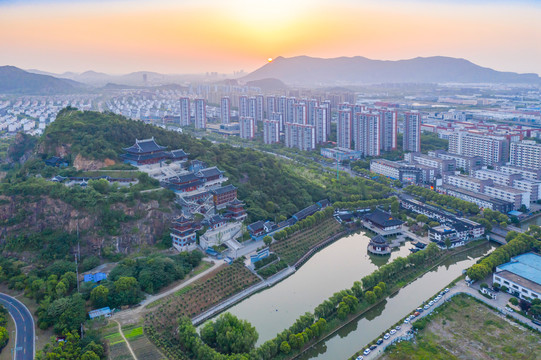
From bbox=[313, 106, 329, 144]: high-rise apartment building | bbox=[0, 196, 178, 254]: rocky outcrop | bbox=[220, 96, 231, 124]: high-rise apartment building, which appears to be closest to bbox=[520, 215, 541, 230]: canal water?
bbox=[0, 196, 178, 254]: rocky outcrop

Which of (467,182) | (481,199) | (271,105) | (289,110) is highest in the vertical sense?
(271,105)

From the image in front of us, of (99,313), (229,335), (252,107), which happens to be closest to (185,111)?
(252,107)

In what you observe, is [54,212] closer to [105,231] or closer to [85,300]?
[105,231]

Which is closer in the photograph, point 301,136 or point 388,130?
point 388,130

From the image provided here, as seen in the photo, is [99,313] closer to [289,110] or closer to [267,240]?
[267,240]

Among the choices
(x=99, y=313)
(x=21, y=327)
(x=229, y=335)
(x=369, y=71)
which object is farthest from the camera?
(x=369, y=71)

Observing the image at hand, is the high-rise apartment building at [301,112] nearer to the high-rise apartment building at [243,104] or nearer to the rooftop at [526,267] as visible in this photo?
the high-rise apartment building at [243,104]

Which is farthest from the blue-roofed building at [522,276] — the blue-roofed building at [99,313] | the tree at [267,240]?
the blue-roofed building at [99,313]
